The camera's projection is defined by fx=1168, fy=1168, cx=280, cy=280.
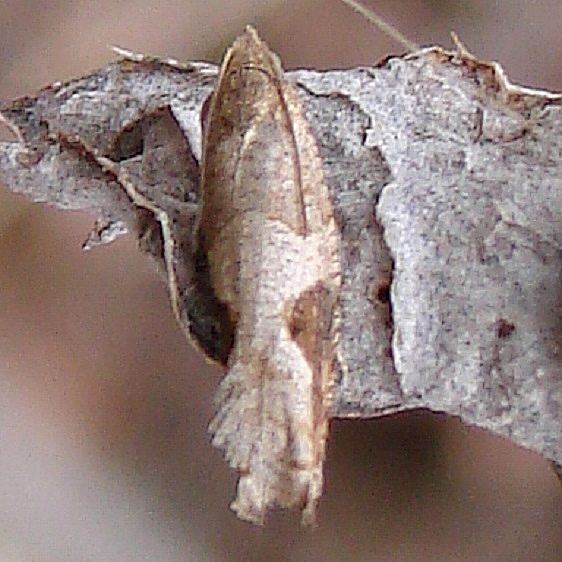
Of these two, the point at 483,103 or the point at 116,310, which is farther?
the point at 116,310

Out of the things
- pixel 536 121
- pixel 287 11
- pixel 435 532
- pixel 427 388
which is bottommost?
pixel 435 532

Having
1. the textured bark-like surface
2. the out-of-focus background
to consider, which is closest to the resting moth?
the textured bark-like surface

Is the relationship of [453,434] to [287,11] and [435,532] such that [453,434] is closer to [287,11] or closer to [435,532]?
[435,532]

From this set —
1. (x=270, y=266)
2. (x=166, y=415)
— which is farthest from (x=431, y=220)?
(x=166, y=415)

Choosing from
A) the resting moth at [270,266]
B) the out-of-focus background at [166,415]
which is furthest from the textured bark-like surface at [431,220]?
the out-of-focus background at [166,415]

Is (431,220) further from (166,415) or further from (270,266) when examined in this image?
(166,415)

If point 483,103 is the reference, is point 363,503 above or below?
below

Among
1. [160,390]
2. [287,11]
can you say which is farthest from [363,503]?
[287,11]
